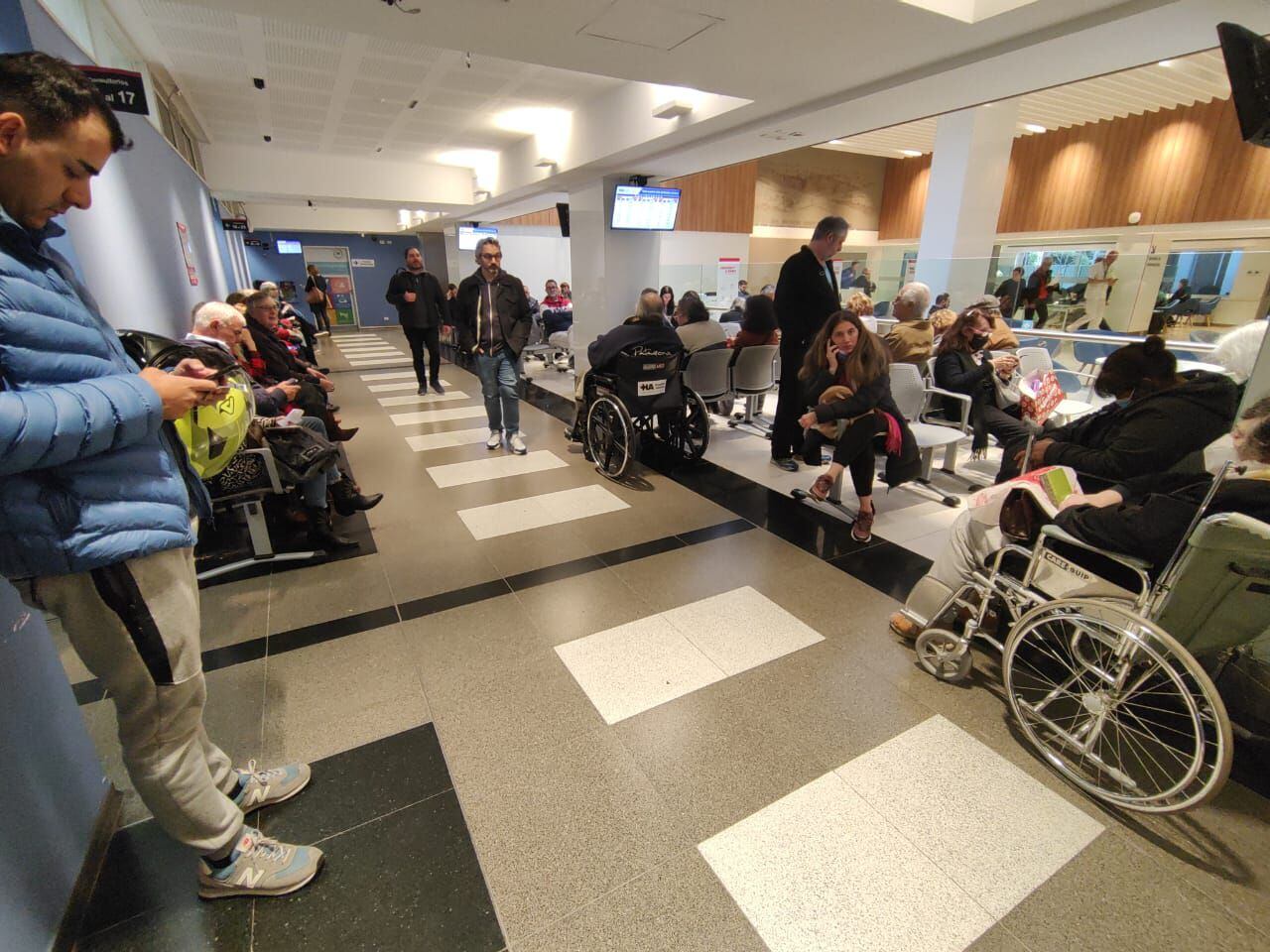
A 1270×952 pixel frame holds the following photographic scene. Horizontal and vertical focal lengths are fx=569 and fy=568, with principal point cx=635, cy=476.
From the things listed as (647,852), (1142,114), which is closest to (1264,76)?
(647,852)

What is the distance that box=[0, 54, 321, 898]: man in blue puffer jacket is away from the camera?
88 cm

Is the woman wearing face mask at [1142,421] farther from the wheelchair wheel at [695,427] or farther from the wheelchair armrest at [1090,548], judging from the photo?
the wheelchair wheel at [695,427]

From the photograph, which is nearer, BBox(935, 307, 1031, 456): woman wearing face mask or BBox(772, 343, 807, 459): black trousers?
BBox(935, 307, 1031, 456): woman wearing face mask

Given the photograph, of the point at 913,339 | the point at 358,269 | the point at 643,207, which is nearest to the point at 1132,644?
the point at 913,339

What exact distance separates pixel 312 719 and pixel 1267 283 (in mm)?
5948

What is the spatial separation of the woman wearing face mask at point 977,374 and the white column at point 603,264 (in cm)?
365

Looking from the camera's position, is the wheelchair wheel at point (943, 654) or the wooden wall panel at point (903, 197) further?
the wooden wall panel at point (903, 197)

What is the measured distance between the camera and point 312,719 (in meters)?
1.87

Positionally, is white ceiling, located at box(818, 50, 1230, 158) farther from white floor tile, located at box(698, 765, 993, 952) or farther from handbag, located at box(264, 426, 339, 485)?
white floor tile, located at box(698, 765, 993, 952)

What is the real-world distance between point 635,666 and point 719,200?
43.9 ft

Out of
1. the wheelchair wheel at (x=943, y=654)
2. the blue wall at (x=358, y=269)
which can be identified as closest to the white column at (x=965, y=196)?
the wheelchair wheel at (x=943, y=654)

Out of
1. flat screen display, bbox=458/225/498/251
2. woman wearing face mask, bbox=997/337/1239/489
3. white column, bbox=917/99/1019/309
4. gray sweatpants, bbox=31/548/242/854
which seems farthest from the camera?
flat screen display, bbox=458/225/498/251

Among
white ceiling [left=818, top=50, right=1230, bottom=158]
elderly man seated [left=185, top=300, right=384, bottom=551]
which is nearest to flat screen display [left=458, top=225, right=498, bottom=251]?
white ceiling [left=818, top=50, right=1230, bottom=158]

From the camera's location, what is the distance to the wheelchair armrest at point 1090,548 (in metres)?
1.55
